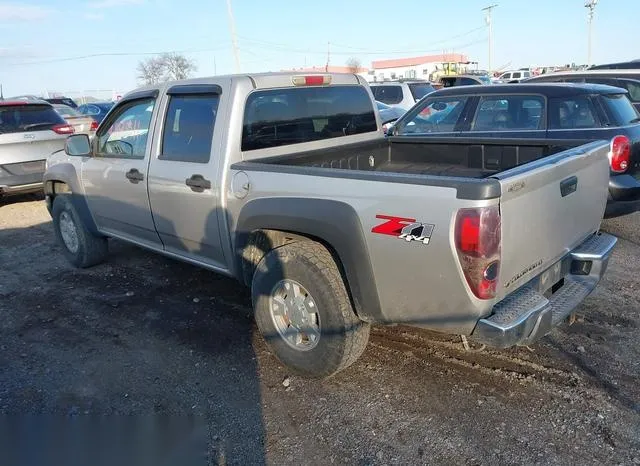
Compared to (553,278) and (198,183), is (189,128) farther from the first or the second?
(553,278)

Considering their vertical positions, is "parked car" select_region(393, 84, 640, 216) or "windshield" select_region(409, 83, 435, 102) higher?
"windshield" select_region(409, 83, 435, 102)

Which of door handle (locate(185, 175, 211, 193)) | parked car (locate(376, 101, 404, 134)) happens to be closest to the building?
parked car (locate(376, 101, 404, 134))

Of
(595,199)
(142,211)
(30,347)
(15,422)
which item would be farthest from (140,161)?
(595,199)

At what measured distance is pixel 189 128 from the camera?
402 centimetres

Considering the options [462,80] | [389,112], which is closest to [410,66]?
[462,80]

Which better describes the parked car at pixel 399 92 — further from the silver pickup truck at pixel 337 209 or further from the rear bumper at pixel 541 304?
the rear bumper at pixel 541 304

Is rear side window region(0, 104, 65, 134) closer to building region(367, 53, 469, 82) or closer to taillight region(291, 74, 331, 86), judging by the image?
taillight region(291, 74, 331, 86)

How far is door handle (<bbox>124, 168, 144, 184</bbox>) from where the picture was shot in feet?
14.3

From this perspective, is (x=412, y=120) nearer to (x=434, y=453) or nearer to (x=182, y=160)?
(x=182, y=160)

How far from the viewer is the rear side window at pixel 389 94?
14.9 meters

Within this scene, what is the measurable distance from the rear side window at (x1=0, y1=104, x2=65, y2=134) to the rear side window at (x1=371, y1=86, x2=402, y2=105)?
8.88m

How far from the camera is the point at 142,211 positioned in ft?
14.8

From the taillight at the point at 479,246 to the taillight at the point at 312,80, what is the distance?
2189 mm

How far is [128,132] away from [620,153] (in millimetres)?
4979
